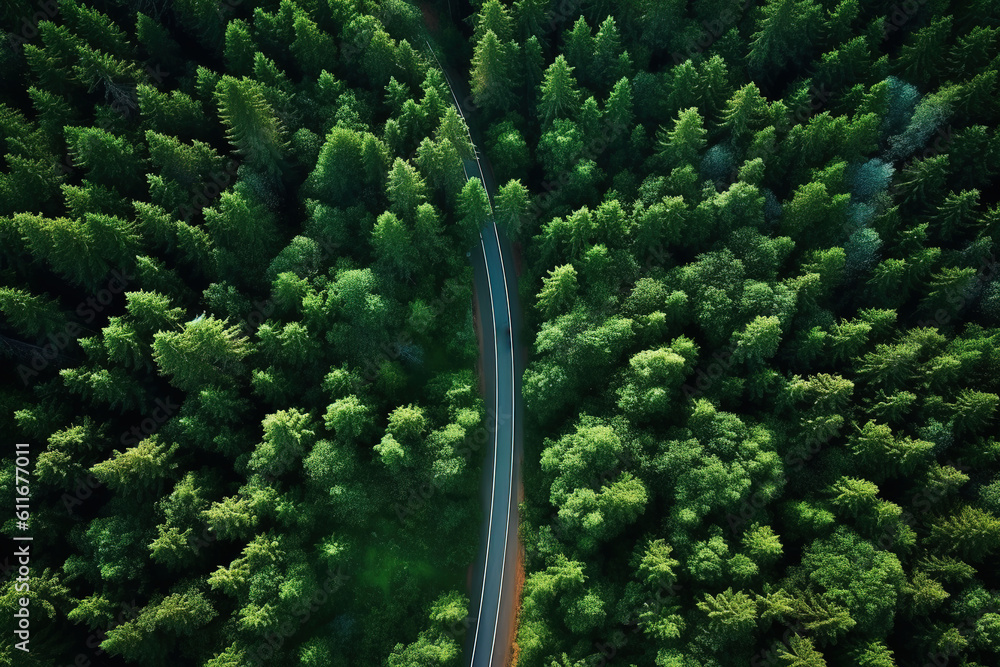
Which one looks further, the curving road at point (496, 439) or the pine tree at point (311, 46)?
the pine tree at point (311, 46)

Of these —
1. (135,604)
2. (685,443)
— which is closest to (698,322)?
(685,443)

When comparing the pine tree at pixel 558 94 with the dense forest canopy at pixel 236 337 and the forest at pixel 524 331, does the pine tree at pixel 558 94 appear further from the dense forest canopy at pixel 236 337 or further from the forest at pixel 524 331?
the dense forest canopy at pixel 236 337

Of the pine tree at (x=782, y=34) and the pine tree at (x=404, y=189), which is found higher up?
the pine tree at (x=782, y=34)

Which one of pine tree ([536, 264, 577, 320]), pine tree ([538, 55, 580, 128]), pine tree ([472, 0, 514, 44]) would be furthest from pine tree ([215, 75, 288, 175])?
pine tree ([536, 264, 577, 320])

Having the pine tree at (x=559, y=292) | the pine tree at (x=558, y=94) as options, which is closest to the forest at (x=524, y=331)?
the pine tree at (x=558, y=94)

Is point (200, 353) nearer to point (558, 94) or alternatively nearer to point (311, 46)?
point (311, 46)

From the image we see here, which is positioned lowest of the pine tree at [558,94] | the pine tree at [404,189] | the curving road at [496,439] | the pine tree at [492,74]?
the curving road at [496,439]

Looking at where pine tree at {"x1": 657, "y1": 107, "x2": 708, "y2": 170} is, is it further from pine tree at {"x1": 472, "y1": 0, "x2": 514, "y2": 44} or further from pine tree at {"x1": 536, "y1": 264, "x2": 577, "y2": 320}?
pine tree at {"x1": 472, "y1": 0, "x2": 514, "y2": 44}

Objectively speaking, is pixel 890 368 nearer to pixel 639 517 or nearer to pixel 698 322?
pixel 698 322
